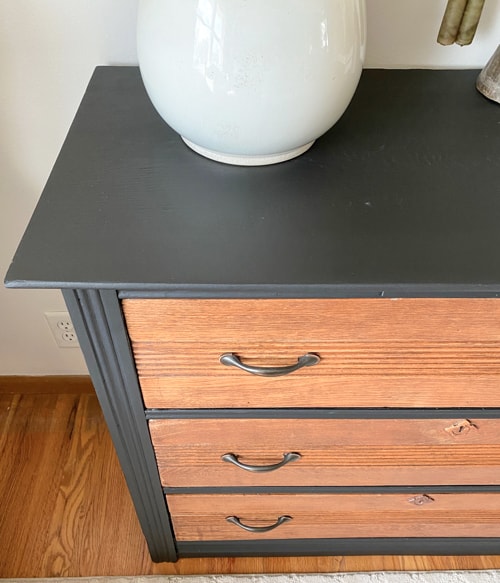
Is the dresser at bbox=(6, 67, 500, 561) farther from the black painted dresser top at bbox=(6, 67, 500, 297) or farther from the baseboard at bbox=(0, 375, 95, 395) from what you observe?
the baseboard at bbox=(0, 375, 95, 395)

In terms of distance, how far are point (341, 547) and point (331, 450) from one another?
37 centimetres

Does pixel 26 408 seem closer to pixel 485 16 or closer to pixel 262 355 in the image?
pixel 262 355

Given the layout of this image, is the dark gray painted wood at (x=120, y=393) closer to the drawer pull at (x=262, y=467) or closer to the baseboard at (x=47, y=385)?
the drawer pull at (x=262, y=467)

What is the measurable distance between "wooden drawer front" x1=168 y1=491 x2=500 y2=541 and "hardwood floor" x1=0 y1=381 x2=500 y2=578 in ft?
0.42

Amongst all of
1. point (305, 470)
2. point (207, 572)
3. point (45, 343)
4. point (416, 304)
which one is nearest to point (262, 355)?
point (416, 304)

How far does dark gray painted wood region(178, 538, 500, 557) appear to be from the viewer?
1145mm

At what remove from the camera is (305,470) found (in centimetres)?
94

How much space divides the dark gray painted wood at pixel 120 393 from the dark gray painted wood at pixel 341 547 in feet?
0.37

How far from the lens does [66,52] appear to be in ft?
3.10

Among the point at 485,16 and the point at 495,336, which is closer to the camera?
the point at 495,336

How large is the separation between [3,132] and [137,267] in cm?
56

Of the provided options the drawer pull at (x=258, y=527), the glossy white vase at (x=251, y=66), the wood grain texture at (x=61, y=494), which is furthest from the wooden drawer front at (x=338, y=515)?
the glossy white vase at (x=251, y=66)

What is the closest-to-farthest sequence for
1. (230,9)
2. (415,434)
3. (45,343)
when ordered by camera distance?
(230,9) < (415,434) < (45,343)

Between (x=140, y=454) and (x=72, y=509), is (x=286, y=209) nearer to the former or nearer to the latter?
(x=140, y=454)
